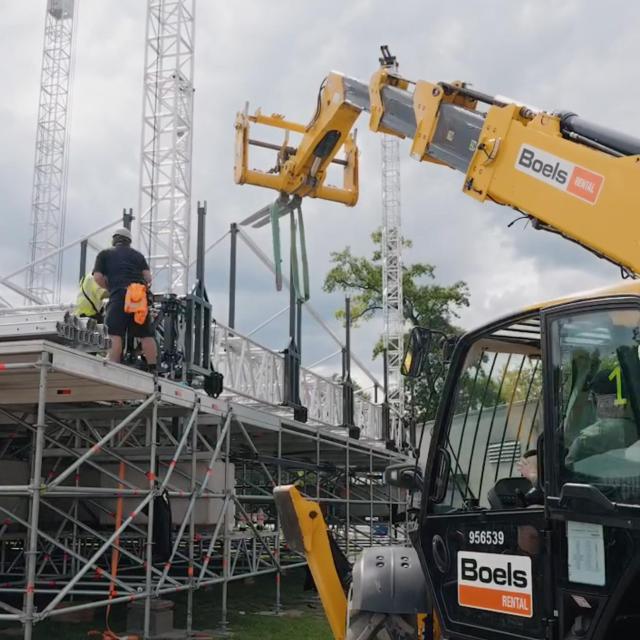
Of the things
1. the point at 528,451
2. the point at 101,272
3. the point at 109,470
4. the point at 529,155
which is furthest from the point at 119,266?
the point at 528,451

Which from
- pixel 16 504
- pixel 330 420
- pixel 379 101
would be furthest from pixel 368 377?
pixel 379 101

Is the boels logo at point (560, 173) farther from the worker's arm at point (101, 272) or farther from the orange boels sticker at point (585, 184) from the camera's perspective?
the worker's arm at point (101, 272)

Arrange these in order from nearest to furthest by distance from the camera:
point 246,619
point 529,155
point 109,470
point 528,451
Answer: point 528,451 → point 529,155 → point 109,470 → point 246,619

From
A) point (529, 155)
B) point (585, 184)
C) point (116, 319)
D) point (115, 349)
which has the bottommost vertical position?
point (115, 349)

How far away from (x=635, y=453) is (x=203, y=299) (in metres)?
7.21

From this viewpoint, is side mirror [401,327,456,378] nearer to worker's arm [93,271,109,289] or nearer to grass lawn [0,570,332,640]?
worker's arm [93,271,109,289]

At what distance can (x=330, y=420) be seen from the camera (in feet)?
51.3

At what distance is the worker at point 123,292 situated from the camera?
797 cm

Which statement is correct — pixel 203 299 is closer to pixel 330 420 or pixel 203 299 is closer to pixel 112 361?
pixel 112 361

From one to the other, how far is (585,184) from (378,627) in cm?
292

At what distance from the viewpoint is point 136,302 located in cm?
798

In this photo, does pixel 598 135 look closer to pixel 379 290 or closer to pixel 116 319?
pixel 116 319

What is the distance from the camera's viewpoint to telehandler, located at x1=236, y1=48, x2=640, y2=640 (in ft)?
11.1

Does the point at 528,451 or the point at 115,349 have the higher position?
the point at 115,349
